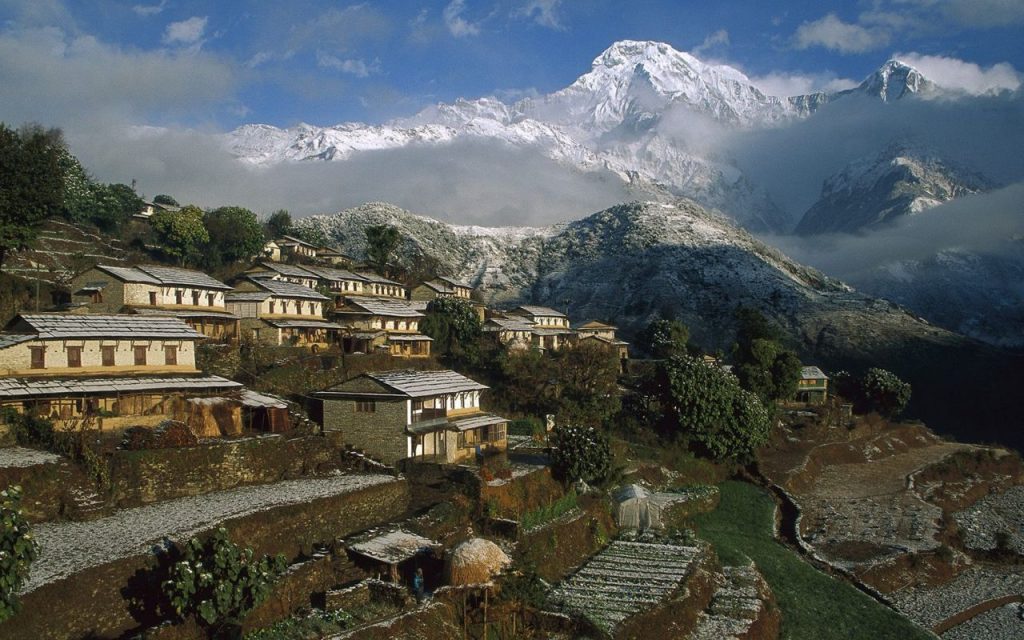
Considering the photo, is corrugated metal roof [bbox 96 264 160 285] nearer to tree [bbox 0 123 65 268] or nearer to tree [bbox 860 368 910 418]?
tree [bbox 0 123 65 268]

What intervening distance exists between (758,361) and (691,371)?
19.3 m

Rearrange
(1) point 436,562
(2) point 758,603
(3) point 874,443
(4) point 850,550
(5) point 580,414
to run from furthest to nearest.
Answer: (3) point 874,443, (5) point 580,414, (4) point 850,550, (2) point 758,603, (1) point 436,562

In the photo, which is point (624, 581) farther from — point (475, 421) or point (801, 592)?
point (475, 421)

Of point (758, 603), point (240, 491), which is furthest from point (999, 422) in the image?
point (240, 491)

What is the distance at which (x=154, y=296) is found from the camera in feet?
147

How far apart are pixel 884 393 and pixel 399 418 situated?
60215 millimetres

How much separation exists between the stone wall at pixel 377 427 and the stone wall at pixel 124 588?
30.6 feet

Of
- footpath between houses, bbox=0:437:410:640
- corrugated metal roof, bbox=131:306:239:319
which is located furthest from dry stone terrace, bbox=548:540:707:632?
corrugated metal roof, bbox=131:306:239:319

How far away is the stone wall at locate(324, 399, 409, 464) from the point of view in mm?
32875

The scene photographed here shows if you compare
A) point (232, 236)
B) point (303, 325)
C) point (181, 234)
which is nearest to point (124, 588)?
point (303, 325)

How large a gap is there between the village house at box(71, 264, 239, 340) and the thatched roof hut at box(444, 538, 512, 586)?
27.9 m

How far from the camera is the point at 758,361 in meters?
67.9

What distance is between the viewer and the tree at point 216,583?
1666cm

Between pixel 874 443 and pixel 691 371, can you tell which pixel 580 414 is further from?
pixel 874 443
